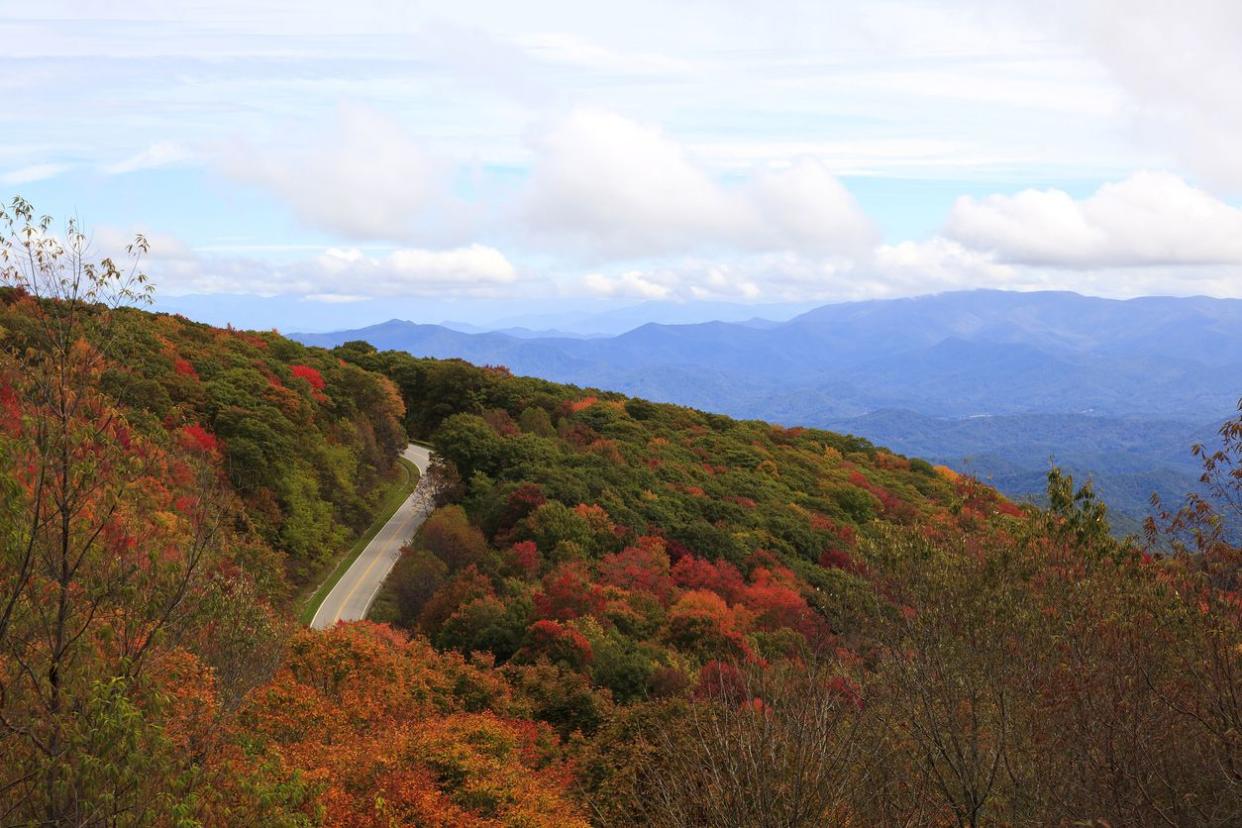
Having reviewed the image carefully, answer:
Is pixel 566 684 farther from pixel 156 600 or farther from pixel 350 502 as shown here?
pixel 350 502

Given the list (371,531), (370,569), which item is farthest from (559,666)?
(371,531)

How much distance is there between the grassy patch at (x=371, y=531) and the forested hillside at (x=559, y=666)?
172 centimetres

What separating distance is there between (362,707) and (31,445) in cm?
1430

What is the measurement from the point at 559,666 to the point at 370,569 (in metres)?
18.3

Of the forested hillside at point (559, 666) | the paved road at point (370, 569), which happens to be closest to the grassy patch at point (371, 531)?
the paved road at point (370, 569)

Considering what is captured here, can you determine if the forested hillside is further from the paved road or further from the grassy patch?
the paved road

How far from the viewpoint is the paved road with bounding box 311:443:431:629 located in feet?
118

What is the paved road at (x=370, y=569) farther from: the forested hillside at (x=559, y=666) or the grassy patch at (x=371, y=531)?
the forested hillside at (x=559, y=666)

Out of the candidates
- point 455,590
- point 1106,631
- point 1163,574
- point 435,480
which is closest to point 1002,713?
point 1106,631

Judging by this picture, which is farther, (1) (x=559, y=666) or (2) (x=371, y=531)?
(2) (x=371, y=531)

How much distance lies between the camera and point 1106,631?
14.3 m

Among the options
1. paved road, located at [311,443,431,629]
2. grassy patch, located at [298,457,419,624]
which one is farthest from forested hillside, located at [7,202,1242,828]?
paved road, located at [311,443,431,629]

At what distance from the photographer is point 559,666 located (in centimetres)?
2620

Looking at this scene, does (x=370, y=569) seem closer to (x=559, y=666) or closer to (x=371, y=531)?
(x=371, y=531)
